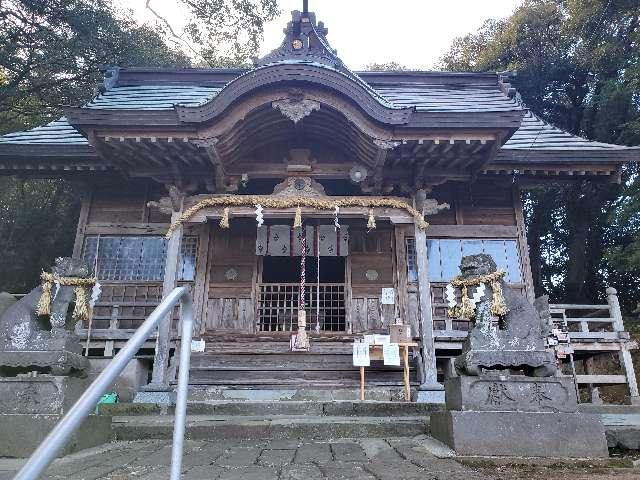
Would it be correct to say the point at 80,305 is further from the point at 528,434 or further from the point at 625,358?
the point at 625,358

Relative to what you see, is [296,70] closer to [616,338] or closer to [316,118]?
[316,118]

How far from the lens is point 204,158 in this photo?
26.2ft

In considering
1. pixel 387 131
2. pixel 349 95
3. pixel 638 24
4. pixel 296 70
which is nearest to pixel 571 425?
pixel 387 131

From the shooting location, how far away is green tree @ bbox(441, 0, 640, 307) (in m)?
15.1

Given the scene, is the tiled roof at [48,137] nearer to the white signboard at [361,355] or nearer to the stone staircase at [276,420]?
the stone staircase at [276,420]

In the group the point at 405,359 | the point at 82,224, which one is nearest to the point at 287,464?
the point at 405,359

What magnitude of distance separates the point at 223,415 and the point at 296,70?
17.6ft

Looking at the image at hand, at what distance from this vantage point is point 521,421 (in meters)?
3.97

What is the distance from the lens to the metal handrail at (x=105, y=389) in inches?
45.7

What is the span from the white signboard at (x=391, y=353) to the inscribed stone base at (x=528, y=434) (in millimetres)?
3118

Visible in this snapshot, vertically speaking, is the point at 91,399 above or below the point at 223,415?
above

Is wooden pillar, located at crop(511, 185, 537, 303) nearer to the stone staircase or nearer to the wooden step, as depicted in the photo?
the wooden step

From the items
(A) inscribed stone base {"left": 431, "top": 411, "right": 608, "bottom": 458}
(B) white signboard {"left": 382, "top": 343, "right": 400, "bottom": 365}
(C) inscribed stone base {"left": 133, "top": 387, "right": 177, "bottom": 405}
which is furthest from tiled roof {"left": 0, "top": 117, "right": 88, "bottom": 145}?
(A) inscribed stone base {"left": 431, "top": 411, "right": 608, "bottom": 458}

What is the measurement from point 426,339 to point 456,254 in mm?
2704
